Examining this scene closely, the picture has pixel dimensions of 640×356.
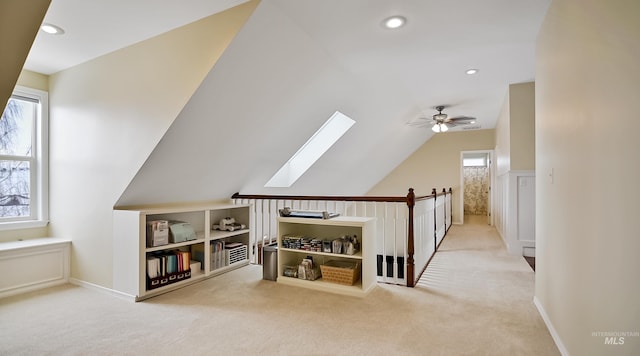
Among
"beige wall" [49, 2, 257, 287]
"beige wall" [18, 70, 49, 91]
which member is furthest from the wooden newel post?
"beige wall" [18, 70, 49, 91]

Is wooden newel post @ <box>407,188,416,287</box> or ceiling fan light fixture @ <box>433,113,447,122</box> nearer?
wooden newel post @ <box>407,188,416,287</box>

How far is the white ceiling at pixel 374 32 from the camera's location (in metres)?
2.38

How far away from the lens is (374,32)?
2.84 metres

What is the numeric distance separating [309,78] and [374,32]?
0.88 metres

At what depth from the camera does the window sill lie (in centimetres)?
344

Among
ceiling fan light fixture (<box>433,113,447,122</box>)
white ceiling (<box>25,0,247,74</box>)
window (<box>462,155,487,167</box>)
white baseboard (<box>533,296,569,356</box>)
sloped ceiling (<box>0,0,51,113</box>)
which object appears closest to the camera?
sloped ceiling (<box>0,0,51,113</box>)

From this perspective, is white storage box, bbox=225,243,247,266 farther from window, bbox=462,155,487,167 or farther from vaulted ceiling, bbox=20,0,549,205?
window, bbox=462,155,487,167

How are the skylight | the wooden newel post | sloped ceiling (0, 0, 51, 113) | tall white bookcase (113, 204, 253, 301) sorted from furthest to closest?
the skylight, the wooden newel post, tall white bookcase (113, 204, 253, 301), sloped ceiling (0, 0, 51, 113)

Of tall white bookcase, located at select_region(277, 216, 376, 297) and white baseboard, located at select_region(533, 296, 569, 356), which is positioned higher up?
tall white bookcase, located at select_region(277, 216, 376, 297)

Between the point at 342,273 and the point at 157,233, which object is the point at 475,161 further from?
the point at 157,233

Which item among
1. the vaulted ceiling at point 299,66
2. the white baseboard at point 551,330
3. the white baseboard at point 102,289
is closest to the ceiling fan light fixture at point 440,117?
the vaulted ceiling at point 299,66

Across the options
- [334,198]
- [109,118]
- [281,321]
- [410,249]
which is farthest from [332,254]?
[109,118]

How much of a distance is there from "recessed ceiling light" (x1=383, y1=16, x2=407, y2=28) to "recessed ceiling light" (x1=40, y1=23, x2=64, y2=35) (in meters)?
2.68

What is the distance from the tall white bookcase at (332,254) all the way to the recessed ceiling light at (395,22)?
1.78 meters
